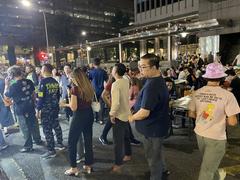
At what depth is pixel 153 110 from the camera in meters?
3.55

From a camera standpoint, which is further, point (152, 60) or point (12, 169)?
point (12, 169)

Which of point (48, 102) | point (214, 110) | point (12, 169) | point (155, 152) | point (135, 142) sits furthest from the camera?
point (135, 142)

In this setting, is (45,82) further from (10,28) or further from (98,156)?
(10,28)

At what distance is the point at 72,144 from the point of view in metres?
4.66

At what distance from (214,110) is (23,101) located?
4.33 metres

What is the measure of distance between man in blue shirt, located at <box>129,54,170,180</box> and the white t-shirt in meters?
0.47

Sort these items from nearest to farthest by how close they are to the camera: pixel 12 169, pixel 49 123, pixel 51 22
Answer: pixel 12 169 → pixel 49 123 → pixel 51 22

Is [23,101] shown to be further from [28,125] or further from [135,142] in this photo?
[135,142]

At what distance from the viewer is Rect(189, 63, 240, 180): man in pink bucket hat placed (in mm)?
3137

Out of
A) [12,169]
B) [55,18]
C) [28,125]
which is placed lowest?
[12,169]

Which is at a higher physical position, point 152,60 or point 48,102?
point 152,60

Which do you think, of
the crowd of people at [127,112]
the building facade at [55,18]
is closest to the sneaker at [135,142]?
the crowd of people at [127,112]

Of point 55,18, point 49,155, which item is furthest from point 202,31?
point 55,18

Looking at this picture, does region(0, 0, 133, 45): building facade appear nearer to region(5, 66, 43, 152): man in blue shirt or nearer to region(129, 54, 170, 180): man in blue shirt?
region(5, 66, 43, 152): man in blue shirt
